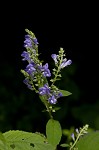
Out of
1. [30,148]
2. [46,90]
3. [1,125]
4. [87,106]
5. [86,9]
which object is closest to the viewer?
[30,148]

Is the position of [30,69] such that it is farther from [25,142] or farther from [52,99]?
[25,142]

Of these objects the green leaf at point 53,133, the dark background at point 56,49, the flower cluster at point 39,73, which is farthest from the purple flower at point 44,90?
the dark background at point 56,49

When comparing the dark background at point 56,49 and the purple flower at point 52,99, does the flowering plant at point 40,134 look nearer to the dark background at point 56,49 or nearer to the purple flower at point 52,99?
the purple flower at point 52,99

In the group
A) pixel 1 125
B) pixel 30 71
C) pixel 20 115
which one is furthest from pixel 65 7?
pixel 30 71

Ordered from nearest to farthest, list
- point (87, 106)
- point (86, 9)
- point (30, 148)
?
point (30, 148)
point (87, 106)
point (86, 9)

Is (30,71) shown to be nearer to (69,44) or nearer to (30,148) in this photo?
(30,148)

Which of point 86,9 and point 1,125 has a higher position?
point 86,9

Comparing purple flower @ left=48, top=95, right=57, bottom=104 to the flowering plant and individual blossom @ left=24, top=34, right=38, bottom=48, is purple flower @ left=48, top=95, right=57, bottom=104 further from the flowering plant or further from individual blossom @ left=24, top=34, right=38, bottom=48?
individual blossom @ left=24, top=34, right=38, bottom=48
